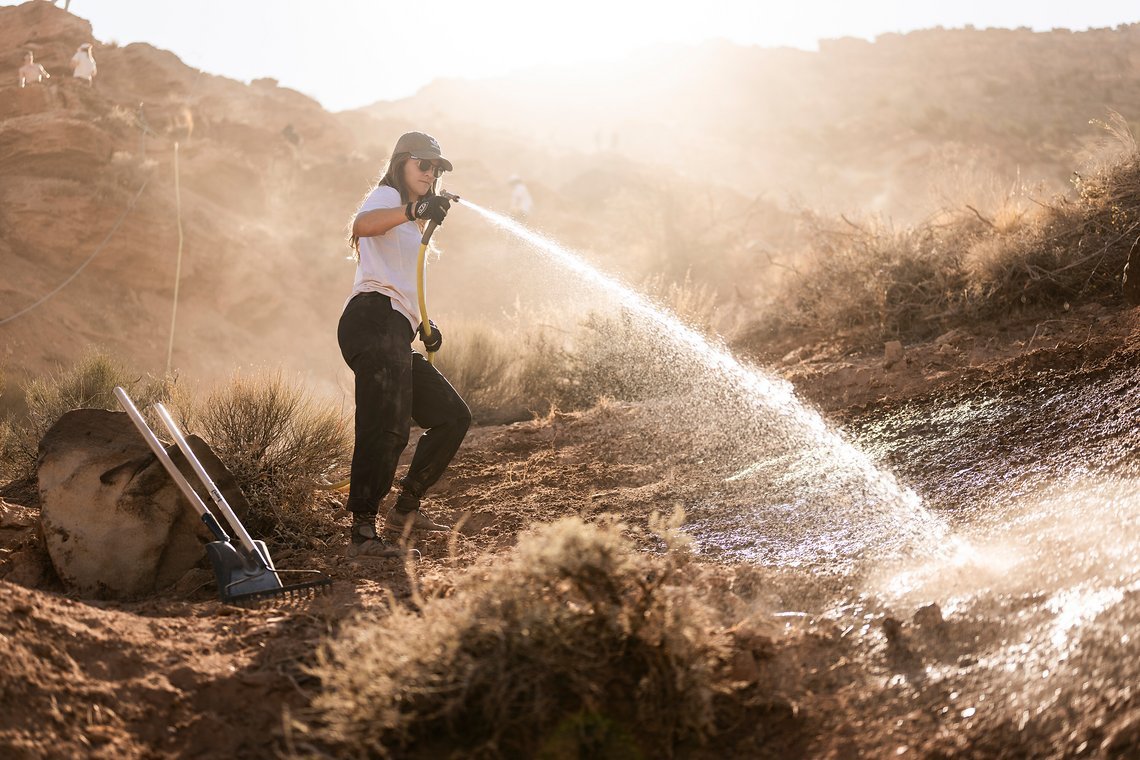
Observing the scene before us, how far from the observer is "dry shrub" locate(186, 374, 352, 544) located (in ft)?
16.1

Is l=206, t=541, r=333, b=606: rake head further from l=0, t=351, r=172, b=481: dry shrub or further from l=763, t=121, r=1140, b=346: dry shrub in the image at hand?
l=763, t=121, r=1140, b=346: dry shrub

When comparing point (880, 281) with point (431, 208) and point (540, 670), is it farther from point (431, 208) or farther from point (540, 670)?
point (540, 670)

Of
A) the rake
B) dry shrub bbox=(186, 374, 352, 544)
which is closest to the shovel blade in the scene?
the rake

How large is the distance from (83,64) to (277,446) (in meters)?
16.3

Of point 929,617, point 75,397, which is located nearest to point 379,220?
point 929,617

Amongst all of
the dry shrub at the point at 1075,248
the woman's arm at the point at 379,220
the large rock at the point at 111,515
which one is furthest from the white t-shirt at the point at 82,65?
the dry shrub at the point at 1075,248

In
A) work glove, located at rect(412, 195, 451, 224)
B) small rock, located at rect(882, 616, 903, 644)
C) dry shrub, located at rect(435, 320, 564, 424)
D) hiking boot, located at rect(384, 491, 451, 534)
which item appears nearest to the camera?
small rock, located at rect(882, 616, 903, 644)

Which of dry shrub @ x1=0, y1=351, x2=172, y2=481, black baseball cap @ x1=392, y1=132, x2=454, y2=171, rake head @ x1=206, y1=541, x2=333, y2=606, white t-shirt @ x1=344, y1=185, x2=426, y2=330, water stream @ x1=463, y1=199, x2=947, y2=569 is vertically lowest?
water stream @ x1=463, y1=199, x2=947, y2=569

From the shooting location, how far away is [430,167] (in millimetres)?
4551

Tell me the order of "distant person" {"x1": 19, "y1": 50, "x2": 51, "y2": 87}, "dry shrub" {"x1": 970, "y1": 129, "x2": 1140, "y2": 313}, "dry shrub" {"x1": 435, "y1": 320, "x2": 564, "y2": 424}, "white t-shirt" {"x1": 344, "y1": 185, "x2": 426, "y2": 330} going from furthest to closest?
"distant person" {"x1": 19, "y1": 50, "x2": 51, "y2": 87} < "dry shrub" {"x1": 435, "y1": 320, "x2": 564, "y2": 424} < "dry shrub" {"x1": 970, "y1": 129, "x2": 1140, "y2": 313} < "white t-shirt" {"x1": 344, "y1": 185, "x2": 426, "y2": 330}

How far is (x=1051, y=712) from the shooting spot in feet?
6.84

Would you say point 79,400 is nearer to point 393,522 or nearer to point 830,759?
point 393,522

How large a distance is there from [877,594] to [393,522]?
2.65m

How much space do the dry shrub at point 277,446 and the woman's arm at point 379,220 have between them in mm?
1615
